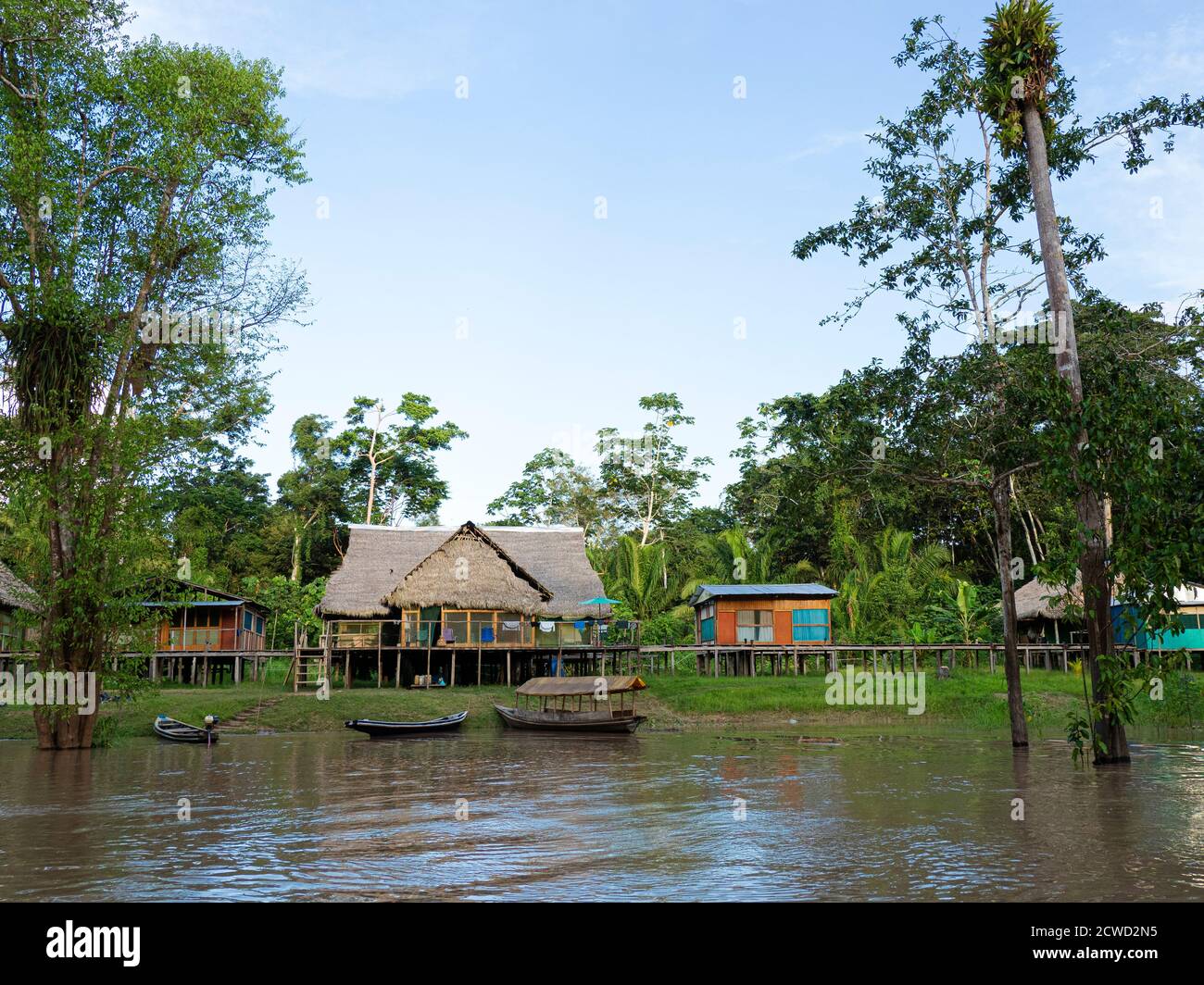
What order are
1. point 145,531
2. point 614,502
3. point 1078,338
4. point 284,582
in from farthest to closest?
1. point 614,502
2. point 284,582
3. point 145,531
4. point 1078,338

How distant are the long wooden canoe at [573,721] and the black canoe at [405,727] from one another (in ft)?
4.67

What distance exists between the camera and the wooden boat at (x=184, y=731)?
22.7m

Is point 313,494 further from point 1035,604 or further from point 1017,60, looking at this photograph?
point 1017,60

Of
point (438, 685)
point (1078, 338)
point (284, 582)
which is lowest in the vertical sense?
point (438, 685)

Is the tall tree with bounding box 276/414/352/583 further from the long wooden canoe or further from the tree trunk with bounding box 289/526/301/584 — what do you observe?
the long wooden canoe

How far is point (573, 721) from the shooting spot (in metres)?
25.7

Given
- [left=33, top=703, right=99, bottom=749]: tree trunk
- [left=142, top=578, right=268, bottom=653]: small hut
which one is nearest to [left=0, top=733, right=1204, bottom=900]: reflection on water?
[left=33, top=703, right=99, bottom=749]: tree trunk

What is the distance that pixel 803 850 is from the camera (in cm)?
961

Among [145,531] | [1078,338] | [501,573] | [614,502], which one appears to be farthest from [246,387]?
[614,502]

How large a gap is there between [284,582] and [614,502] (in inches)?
643

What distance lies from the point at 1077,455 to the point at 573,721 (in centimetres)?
1471

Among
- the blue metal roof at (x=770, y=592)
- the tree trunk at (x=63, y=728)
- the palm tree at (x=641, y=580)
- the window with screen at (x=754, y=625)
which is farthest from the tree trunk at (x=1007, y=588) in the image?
the palm tree at (x=641, y=580)

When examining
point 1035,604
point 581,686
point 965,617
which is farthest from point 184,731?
point 1035,604
